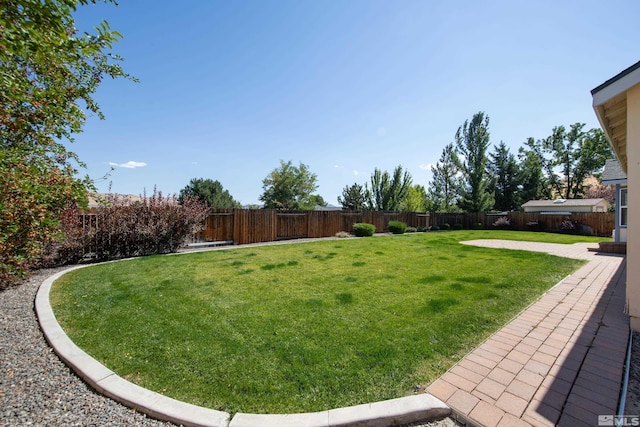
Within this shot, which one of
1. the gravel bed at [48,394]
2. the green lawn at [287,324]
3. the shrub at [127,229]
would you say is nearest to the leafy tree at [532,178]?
the green lawn at [287,324]

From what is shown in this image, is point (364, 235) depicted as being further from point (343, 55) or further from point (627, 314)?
point (627, 314)

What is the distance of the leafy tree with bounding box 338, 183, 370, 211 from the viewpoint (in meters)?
32.7

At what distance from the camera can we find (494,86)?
9.24m

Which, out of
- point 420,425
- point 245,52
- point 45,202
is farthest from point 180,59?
point 420,425

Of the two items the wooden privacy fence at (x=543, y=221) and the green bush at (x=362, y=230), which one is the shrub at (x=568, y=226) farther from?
the green bush at (x=362, y=230)

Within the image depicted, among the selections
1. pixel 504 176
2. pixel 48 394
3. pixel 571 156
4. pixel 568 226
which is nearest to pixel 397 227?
pixel 568 226

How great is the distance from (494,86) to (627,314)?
8425mm

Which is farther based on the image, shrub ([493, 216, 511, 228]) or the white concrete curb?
shrub ([493, 216, 511, 228])

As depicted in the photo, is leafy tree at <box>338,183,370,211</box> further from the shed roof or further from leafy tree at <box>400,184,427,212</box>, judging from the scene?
the shed roof

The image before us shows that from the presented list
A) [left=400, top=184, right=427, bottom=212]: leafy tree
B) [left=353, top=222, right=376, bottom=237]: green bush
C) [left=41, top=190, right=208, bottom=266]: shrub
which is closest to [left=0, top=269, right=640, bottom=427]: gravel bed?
[left=41, top=190, right=208, bottom=266]: shrub

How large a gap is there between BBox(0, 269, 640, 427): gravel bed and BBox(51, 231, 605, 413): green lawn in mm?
251

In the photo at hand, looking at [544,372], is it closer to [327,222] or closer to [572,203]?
[327,222]

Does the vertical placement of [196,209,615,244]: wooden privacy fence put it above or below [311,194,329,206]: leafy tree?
below

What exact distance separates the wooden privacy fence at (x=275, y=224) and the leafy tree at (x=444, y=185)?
53.1 feet
